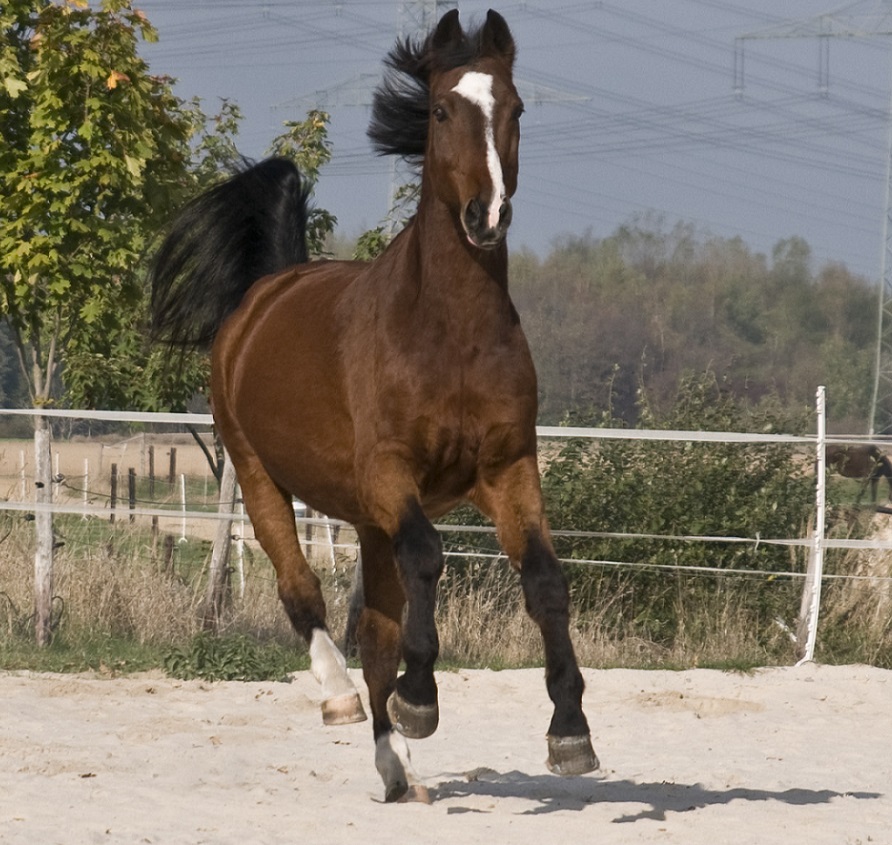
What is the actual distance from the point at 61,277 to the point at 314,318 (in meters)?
3.93

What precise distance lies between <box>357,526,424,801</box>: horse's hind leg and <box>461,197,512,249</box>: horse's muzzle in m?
1.44

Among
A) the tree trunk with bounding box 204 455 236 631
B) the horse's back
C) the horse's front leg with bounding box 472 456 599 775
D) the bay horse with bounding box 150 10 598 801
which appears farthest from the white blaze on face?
the tree trunk with bounding box 204 455 236 631

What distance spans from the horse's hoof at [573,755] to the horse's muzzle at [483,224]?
1473mm

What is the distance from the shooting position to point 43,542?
9.02 m

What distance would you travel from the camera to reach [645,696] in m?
7.78

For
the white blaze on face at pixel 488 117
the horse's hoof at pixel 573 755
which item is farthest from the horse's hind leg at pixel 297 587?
the white blaze on face at pixel 488 117

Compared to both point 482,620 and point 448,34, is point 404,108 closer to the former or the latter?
point 448,34

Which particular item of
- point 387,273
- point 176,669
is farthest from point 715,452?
point 387,273

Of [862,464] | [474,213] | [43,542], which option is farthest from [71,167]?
[862,464]

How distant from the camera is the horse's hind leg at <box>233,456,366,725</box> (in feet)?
17.1

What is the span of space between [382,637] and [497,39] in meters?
2.19

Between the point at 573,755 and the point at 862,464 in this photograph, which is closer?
the point at 573,755

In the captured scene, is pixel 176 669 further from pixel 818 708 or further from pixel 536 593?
pixel 536 593

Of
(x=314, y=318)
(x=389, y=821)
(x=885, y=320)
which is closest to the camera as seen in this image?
(x=389, y=821)
